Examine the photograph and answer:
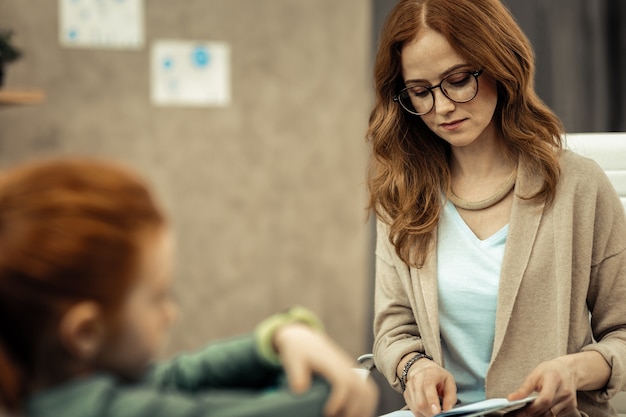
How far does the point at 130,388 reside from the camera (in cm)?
75

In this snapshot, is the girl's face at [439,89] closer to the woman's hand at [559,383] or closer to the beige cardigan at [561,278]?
the beige cardigan at [561,278]

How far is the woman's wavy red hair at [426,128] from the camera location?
1502mm

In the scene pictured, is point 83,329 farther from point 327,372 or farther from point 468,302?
point 468,302

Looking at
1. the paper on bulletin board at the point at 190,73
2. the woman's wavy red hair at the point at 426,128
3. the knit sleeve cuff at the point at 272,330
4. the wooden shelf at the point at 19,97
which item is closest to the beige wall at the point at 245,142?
the paper on bulletin board at the point at 190,73

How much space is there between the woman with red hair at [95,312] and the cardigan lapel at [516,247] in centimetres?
73

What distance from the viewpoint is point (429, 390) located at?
1.43 meters

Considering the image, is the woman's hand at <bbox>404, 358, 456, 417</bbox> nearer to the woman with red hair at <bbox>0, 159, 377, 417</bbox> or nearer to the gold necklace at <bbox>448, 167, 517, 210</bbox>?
the gold necklace at <bbox>448, 167, 517, 210</bbox>

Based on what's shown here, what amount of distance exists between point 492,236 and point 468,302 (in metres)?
0.14

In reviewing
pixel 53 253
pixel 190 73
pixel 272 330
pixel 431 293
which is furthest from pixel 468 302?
pixel 190 73

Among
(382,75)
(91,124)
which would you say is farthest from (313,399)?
(91,124)

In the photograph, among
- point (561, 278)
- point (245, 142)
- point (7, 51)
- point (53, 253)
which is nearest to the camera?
point (53, 253)

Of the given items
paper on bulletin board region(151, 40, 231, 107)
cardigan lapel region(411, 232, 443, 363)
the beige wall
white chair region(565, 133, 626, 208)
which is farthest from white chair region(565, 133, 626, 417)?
paper on bulletin board region(151, 40, 231, 107)

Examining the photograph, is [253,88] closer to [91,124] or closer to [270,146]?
[270,146]

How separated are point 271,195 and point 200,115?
43 centimetres
